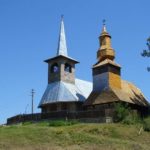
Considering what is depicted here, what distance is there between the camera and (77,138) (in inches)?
1433

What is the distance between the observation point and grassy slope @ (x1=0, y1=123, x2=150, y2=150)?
110 feet

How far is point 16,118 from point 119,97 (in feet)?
50.4

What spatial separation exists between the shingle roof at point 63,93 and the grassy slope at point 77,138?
12769 mm

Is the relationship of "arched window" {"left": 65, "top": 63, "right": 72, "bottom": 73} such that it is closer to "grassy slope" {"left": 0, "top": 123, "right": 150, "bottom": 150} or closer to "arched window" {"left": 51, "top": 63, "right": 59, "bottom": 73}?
"arched window" {"left": 51, "top": 63, "right": 59, "bottom": 73}

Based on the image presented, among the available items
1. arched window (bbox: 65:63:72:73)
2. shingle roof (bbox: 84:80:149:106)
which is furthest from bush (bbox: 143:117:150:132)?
arched window (bbox: 65:63:72:73)

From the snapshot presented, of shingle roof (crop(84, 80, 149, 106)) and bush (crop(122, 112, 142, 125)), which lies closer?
bush (crop(122, 112, 142, 125))

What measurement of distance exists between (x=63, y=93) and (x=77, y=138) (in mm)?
19489

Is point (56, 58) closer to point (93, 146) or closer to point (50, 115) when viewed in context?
point (50, 115)

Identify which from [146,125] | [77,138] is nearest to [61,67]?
[146,125]

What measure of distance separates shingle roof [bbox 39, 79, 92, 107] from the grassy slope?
1277 centimetres

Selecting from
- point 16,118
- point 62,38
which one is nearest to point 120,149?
point 16,118

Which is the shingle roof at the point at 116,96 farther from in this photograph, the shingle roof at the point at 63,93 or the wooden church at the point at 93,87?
the shingle roof at the point at 63,93

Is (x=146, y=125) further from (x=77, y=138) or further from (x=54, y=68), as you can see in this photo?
(x=54, y=68)

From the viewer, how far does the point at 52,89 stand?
57.3 meters
